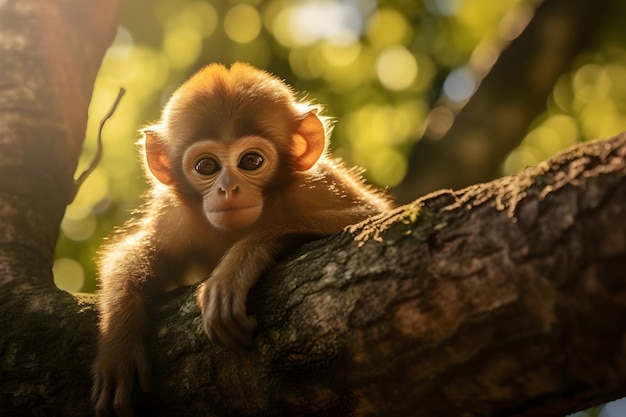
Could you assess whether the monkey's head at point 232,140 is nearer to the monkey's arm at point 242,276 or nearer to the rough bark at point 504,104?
the monkey's arm at point 242,276

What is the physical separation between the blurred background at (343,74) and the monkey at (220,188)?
3744mm

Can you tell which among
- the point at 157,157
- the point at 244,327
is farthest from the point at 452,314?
the point at 157,157

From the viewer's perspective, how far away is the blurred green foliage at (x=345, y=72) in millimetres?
9430

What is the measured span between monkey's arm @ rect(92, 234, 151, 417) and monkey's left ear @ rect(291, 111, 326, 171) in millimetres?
1354

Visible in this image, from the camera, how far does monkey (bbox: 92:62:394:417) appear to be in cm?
450

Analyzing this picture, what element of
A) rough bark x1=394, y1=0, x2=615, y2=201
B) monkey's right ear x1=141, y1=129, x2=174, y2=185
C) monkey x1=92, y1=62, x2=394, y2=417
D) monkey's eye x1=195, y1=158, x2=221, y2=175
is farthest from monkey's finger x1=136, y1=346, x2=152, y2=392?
rough bark x1=394, y1=0, x2=615, y2=201

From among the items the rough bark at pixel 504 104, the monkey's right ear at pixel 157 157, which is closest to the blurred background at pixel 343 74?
the rough bark at pixel 504 104

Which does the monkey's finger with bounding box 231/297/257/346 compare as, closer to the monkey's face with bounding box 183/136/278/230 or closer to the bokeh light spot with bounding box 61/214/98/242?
the monkey's face with bounding box 183/136/278/230

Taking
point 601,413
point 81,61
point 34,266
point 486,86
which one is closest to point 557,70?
point 486,86

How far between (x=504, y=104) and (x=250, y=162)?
333cm

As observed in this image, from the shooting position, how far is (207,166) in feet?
16.4

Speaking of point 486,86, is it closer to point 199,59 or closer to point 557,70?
point 557,70

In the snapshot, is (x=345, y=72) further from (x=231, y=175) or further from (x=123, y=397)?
(x=123, y=397)

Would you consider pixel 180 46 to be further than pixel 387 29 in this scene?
No
